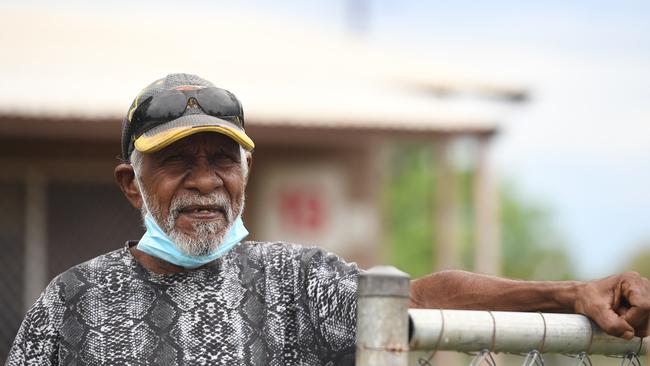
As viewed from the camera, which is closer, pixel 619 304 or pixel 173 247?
pixel 619 304

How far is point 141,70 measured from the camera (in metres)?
11.0

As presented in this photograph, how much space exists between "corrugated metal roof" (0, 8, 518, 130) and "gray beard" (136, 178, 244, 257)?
22.1 ft

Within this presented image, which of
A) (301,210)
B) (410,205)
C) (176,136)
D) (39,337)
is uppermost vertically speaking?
(176,136)

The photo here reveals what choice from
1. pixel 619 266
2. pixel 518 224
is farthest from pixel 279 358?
pixel 518 224

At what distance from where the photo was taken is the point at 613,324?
240 cm

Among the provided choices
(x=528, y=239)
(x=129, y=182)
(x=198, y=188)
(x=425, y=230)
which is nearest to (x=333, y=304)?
(x=198, y=188)

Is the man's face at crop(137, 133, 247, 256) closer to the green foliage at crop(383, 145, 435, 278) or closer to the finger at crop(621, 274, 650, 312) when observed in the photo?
the finger at crop(621, 274, 650, 312)

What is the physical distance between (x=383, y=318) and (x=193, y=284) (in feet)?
2.85

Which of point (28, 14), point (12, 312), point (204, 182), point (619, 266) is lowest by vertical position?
point (619, 266)

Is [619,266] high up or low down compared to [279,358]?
down

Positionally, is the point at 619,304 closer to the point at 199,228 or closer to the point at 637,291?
the point at 637,291

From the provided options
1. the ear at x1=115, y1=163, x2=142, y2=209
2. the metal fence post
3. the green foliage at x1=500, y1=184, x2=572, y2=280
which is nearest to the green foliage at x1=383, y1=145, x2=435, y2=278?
the green foliage at x1=500, y1=184, x2=572, y2=280

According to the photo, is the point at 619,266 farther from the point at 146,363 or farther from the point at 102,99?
the point at 146,363

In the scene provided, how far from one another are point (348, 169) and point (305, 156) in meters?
0.43
